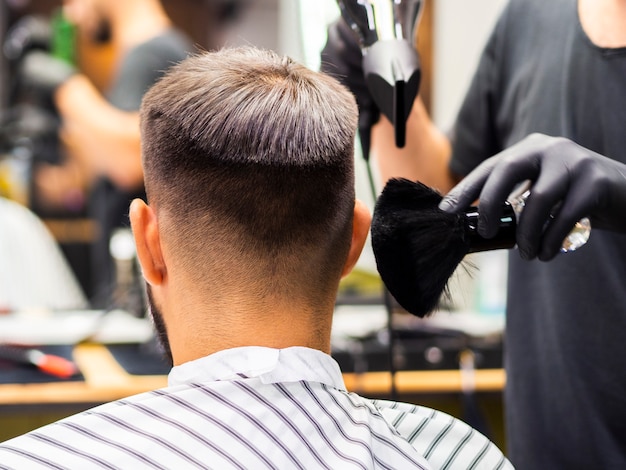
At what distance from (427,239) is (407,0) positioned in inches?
20.2

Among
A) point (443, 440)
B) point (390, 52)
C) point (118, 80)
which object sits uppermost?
point (390, 52)

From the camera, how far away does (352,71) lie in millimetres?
1318

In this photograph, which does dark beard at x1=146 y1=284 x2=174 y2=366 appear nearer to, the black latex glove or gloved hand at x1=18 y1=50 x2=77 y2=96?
the black latex glove

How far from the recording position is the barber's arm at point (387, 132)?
4.30 feet

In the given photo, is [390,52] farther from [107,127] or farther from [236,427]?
[107,127]

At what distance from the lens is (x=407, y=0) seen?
1.25m

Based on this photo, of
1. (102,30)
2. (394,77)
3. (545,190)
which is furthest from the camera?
(102,30)

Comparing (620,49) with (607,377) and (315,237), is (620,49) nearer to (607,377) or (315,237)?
(607,377)

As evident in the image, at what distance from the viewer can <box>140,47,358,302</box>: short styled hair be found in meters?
0.94

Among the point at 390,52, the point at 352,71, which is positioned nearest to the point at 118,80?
the point at 352,71

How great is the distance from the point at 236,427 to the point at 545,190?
43 centimetres

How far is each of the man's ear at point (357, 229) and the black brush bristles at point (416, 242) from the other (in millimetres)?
125

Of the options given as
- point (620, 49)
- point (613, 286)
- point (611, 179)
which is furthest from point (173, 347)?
point (620, 49)

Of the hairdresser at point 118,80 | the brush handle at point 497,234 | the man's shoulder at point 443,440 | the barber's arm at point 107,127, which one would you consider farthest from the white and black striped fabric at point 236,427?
the barber's arm at point 107,127
